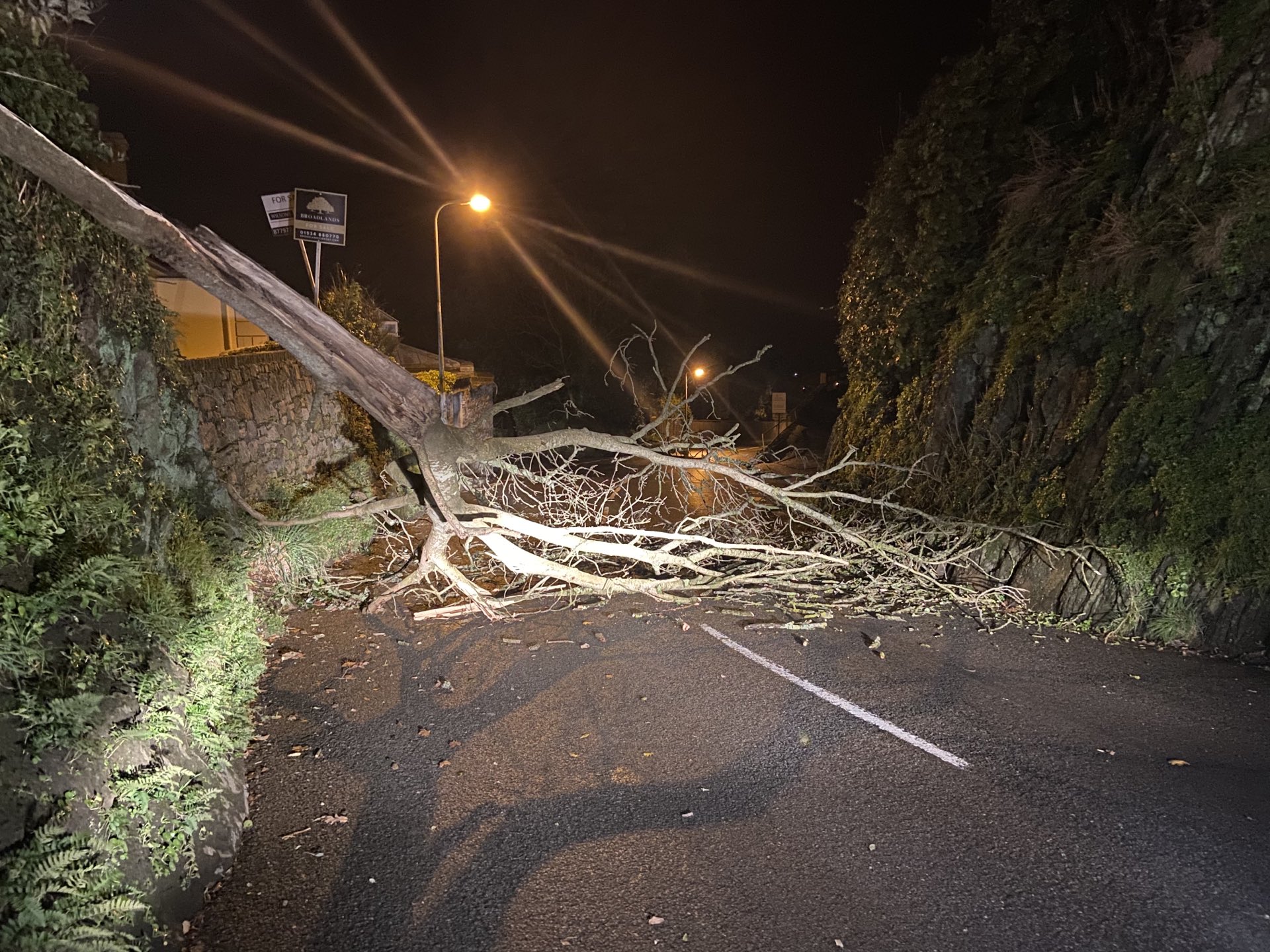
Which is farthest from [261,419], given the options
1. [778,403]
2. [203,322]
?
[778,403]

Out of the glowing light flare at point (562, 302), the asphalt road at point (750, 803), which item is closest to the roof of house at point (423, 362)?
the glowing light flare at point (562, 302)

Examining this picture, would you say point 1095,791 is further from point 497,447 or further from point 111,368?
point 111,368

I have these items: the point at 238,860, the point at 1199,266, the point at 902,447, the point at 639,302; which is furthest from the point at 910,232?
the point at 639,302

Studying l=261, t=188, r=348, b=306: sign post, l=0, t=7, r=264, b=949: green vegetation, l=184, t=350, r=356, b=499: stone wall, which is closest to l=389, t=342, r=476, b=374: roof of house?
l=261, t=188, r=348, b=306: sign post

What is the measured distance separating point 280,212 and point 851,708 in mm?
12645

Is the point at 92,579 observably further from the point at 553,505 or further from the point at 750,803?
the point at 553,505

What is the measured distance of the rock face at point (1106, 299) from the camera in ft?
22.4

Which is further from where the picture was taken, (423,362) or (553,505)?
(423,362)

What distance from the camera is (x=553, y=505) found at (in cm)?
882

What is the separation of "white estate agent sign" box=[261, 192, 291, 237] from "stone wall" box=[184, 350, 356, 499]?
A: 2772mm

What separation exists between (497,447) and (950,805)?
481cm

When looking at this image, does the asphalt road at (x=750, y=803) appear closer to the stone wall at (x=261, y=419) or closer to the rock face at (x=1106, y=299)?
the rock face at (x=1106, y=299)

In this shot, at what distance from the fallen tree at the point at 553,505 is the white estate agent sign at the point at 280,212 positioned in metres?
7.35

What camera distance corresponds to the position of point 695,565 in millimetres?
7398
